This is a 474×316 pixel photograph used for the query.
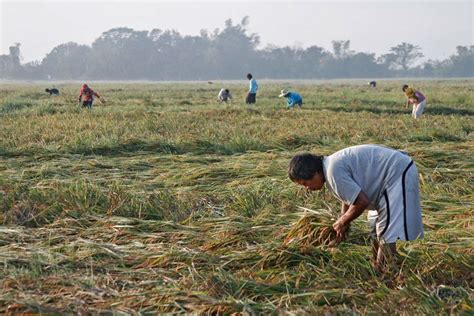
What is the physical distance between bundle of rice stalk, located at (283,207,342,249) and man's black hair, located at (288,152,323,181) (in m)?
0.62

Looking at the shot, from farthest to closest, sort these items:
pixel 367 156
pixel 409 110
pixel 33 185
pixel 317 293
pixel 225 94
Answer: pixel 225 94 → pixel 409 110 → pixel 33 185 → pixel 367 156 → pixel 317 293

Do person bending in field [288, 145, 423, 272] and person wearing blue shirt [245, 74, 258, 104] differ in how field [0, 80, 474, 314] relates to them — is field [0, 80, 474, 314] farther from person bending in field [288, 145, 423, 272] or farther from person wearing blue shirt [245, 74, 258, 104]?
person wearing blue shirt [245, 74, 258, 104]

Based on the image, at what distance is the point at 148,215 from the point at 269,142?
11.9 ft

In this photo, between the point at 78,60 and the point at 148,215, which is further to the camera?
the point at 78,60

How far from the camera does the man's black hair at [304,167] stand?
10.1ft

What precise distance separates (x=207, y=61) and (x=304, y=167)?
342 ft

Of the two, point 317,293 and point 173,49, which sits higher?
point 173,49

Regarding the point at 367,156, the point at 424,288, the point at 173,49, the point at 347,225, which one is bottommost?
the point at 424,288

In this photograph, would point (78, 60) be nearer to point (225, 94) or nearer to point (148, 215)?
point (225, 94)

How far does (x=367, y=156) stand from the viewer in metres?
3.20

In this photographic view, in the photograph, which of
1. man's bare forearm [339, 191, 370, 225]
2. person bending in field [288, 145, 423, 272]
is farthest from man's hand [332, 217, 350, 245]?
man's bare forearm [339, 191, 370, 225]

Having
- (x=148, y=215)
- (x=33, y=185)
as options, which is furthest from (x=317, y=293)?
(x=33, y=185)

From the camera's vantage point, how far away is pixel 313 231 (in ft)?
12.1

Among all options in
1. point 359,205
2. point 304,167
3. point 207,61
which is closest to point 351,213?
point 359,205
